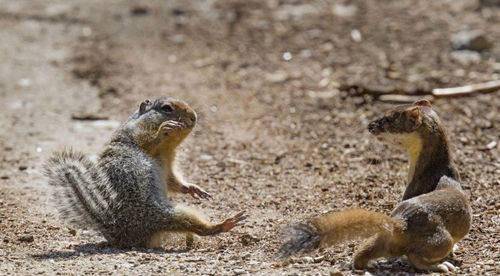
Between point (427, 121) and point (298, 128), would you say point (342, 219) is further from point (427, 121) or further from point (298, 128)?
point (298, 128)

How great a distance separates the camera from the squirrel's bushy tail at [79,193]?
733cm

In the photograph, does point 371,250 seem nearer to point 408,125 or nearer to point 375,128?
point 408,125

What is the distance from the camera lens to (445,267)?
655 centimetres

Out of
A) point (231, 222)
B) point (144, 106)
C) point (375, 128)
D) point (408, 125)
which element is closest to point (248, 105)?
point (144, 106)

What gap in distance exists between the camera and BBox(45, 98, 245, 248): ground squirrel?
285 inches

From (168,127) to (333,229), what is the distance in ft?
6.81

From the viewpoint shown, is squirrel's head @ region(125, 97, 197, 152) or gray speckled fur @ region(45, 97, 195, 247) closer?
gray speckled fur @ region(45, 97, 195, 247)

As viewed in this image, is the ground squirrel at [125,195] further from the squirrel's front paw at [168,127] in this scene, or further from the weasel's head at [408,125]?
the weasel's head at [408,125]

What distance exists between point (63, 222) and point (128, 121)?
0.90 metres

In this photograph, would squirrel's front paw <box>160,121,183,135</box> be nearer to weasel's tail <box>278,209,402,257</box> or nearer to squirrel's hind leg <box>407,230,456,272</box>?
weasel's tail <box>278,209,402,257</box>

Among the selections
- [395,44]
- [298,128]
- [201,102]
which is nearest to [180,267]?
[298,128]

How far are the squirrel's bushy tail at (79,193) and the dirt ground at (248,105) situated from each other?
0.22 metres

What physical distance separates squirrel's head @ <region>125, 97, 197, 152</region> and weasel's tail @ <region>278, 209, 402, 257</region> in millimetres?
1990

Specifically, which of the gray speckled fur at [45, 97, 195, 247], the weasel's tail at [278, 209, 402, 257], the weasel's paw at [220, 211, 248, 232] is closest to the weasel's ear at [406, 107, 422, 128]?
the weasel's tail at [278, 209, 402, 257]
